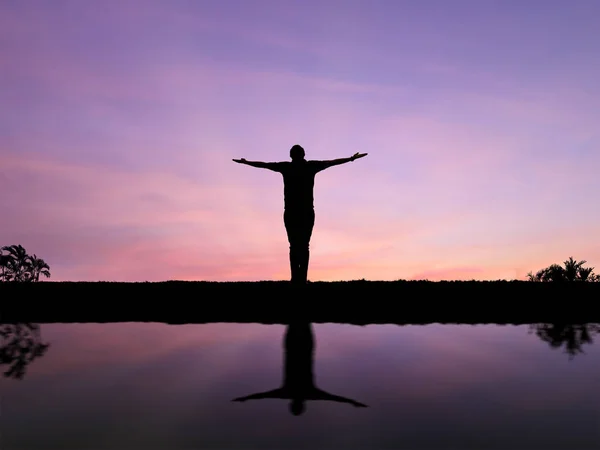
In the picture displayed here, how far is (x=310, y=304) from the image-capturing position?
12.0 meters

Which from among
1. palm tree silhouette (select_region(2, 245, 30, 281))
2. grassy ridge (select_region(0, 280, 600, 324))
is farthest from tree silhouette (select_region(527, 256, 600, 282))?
palm tree silhouette (select_region(2, 245, 30, 281))

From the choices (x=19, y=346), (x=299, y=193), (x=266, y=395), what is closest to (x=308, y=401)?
(x=266, y=395)

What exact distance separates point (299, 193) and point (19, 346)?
6.49 meters

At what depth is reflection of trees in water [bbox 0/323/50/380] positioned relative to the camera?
A: 265 inches

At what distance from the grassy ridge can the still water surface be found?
8.35 ft

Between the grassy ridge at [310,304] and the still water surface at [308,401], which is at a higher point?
the grassy ridge at [310,304]

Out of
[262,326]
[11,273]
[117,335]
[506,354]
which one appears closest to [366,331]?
[262,326]

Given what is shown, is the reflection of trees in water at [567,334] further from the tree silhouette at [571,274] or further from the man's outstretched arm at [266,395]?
the tree silhouette at [571,274]

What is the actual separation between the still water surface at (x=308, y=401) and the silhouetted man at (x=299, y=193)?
4006mm

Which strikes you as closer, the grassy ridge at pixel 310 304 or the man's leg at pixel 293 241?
the grassy ridge at pixel 310 304

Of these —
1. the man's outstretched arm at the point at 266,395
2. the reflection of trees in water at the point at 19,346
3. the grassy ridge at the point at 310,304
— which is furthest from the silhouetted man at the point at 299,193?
the man's outstretched arm at the point at 266,395

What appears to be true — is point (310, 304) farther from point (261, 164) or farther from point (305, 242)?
point (261, 164)

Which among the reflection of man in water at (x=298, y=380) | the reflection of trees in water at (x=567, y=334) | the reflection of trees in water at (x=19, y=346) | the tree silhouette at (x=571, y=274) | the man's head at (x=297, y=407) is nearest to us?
the man's head at (x=297, y=407)

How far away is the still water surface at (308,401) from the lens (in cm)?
414
